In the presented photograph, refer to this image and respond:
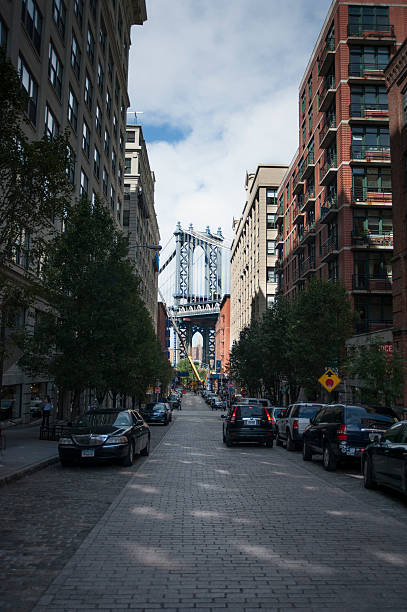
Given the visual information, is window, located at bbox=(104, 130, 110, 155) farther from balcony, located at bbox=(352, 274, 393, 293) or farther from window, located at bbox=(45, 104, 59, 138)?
balcony, located at bbox=(352, 274, 393, 293)

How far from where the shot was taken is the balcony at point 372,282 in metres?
38.8

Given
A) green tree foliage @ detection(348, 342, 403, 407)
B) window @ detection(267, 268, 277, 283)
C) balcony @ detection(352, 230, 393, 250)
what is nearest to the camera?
green tree foliage @ detection(348, 342, 403, 407)

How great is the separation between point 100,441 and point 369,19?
40.5m

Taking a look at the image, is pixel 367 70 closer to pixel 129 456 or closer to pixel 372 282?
pixel 372 282

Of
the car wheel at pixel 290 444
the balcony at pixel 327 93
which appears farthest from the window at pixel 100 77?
the car wheel at pixel 290 444

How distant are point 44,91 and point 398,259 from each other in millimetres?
19500

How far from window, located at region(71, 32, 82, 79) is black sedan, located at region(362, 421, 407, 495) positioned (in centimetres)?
3059

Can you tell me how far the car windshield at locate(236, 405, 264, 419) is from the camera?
21047 mm

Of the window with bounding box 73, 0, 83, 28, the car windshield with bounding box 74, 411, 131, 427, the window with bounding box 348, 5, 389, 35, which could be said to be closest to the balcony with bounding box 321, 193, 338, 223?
the window with bounding box 348, 5, 389, 35

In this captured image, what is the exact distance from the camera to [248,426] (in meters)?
20.9

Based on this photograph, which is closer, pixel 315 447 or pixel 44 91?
pixel 315 447

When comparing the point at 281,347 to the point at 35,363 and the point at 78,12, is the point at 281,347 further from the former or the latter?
the point at 78,12

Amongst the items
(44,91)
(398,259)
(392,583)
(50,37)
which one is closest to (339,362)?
(398,259)

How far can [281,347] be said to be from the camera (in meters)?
42.5
